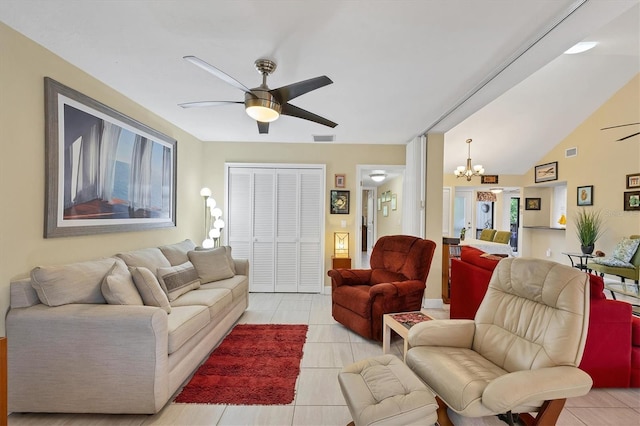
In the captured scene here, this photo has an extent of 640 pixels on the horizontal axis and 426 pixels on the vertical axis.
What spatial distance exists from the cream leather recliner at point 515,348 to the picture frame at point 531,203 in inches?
272

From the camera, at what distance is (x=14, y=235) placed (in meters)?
2.00

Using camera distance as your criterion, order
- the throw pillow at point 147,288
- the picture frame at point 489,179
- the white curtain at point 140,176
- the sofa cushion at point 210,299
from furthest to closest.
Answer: the picture frame at point 489,179 < the white curtain at point 140,176 < the sofa cushion at point 210,299 < the throw pillow at point 147,288

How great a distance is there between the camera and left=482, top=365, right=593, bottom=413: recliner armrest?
4.53 feet

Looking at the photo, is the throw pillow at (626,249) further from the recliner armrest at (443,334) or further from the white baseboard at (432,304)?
the recliner armrest at (443,334)

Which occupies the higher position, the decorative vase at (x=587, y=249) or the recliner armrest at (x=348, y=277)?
the decorative vase at (x=587, y=249)

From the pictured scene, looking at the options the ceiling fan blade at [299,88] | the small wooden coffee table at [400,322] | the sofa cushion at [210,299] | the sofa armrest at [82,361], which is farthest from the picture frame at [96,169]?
the small wooden coffee table at [400,322]

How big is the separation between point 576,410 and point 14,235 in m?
4.05

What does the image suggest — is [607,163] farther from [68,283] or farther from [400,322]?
[68,283]

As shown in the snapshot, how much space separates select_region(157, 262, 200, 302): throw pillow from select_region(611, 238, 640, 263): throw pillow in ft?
21.7

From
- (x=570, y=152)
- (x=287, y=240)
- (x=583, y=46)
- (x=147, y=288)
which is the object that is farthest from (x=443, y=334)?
(x=570, y=152)

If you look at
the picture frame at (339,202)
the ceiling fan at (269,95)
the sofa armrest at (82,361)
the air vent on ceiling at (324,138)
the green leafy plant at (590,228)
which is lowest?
the sofa armrest at (82,361)

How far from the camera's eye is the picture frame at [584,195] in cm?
589

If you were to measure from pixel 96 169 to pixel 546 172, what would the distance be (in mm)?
8631

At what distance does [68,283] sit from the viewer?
6.66 ft
